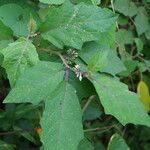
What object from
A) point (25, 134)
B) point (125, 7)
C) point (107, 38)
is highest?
point (107, 38)

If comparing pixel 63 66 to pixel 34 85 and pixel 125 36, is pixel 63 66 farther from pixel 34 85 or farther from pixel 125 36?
pixel 125 36

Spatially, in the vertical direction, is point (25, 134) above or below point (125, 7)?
below

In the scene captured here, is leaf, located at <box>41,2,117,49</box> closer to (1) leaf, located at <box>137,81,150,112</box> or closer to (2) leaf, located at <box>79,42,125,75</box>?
(2) leaf, located at <box>79,42,125,75</box>

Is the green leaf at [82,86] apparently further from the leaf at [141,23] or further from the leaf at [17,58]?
the leaf at [141,23]

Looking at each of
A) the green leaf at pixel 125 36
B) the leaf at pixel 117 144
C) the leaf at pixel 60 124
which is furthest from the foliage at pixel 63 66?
the green leaf at pixel 125 36

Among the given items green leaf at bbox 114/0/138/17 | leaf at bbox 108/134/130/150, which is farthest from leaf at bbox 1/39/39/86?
green leaf at bbox 114/0/138/17

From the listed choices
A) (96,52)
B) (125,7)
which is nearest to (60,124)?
(96,52)

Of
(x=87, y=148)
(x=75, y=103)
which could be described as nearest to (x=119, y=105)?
(x=75, y=103)
